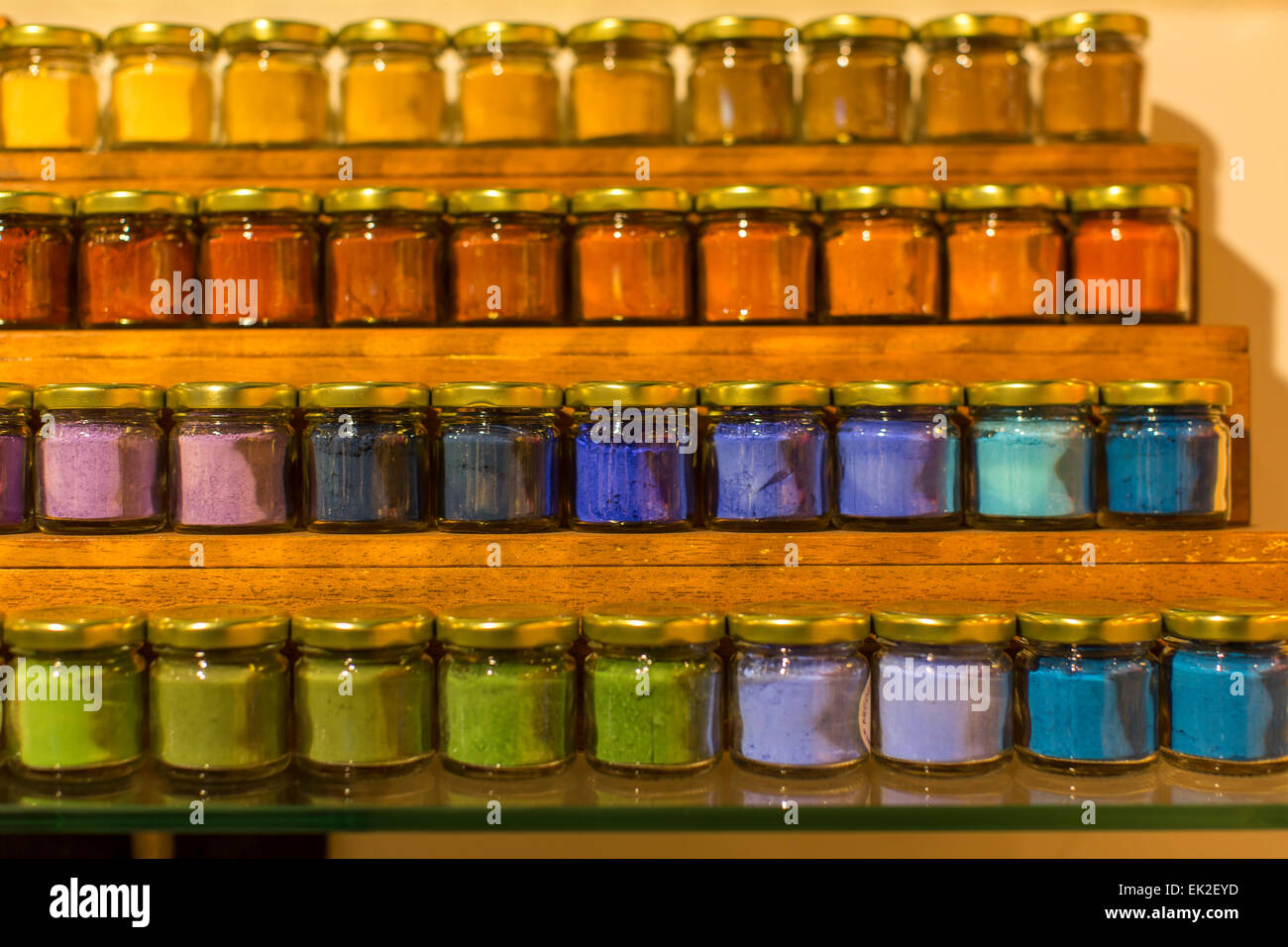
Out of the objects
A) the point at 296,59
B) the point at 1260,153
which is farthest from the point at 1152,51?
the point at 296,59

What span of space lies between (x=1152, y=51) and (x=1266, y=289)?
34 cm

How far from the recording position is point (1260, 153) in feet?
4.66

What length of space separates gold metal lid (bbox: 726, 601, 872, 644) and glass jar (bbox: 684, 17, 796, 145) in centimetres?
61

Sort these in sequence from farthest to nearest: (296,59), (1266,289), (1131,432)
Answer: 1. (1266,289)
2. (296,59)
3. (1131,432)

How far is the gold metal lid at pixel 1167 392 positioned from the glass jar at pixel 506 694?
575mm

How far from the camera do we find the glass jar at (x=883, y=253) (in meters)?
1.19

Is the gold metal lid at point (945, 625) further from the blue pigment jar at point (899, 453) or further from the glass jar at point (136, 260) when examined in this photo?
the glass jar at point (136, 260)

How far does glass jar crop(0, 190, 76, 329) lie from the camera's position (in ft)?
3.82

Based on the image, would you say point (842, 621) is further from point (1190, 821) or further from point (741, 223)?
point (741, 223)

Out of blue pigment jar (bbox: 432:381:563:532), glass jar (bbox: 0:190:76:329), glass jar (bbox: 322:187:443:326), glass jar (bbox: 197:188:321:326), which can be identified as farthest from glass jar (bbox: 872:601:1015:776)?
glass jar (bbox: 0:190:76:329)

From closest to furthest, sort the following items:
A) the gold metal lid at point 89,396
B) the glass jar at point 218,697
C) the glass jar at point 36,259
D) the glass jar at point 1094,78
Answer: the glass jar at point 218,697, the gold metal lid at point 89,396, the glass jar at point 36,259, the glass jar at point 1094,78

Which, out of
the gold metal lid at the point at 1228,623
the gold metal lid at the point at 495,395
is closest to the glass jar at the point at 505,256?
the gold metal lid at the point at 495,395

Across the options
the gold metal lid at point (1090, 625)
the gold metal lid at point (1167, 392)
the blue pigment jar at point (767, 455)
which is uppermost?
the gold metal lid at point (1167, 392)

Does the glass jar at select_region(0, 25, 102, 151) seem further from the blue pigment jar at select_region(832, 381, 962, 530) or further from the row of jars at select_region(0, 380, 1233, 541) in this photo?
the blue pigment jar at select_region(832, 381, 962, 530)
